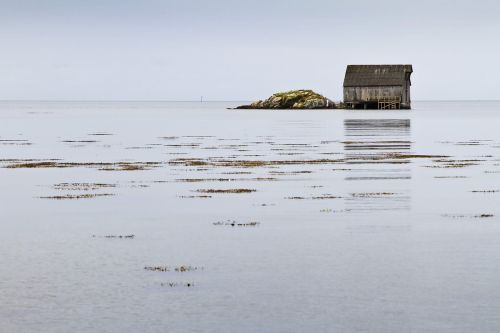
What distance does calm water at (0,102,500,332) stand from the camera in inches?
587

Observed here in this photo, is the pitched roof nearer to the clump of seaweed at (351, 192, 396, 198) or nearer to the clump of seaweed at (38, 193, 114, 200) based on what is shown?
the clump of seaweed at (351, 192, 396, 198)

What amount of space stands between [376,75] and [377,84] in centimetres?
184

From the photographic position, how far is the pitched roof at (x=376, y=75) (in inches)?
6585

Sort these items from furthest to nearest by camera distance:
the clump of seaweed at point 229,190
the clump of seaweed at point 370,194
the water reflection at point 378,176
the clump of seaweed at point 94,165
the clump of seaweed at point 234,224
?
the clump of seaweed at point 94,165 < the clump of seaweed at point 229,190 < the clump of seaweed at point 370,194 < the water reflection at point 378,176 < the clump of seaweed at point 234,224

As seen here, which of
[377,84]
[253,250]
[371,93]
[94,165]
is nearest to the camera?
[253,250]

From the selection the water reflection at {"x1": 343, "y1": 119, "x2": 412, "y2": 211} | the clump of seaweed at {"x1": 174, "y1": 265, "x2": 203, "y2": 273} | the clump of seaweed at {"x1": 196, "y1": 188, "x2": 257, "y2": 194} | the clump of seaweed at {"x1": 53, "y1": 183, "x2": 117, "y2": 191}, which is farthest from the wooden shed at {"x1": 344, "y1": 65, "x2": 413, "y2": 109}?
the clump of seaweed at {"x1": 174, "y1": 265, "x2": 203, "y2": 273}

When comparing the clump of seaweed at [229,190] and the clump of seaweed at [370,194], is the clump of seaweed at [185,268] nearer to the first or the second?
the clump of seaweed at [370,194]

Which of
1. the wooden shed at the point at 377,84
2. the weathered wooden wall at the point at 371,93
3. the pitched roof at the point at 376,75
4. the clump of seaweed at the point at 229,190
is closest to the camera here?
the clump of seaweed at the point at 229,190

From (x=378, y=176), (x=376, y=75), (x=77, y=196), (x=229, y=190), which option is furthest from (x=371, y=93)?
(x=77, y=196)

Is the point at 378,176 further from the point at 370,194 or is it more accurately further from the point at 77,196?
the point at 77,196

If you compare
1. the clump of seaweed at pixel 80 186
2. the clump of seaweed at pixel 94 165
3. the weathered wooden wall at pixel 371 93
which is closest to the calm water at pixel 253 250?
the clump of seaweed at pixel 80 186

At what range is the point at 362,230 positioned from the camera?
2322 centimetres

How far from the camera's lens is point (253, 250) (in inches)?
811

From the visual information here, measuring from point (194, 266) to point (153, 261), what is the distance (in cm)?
98
